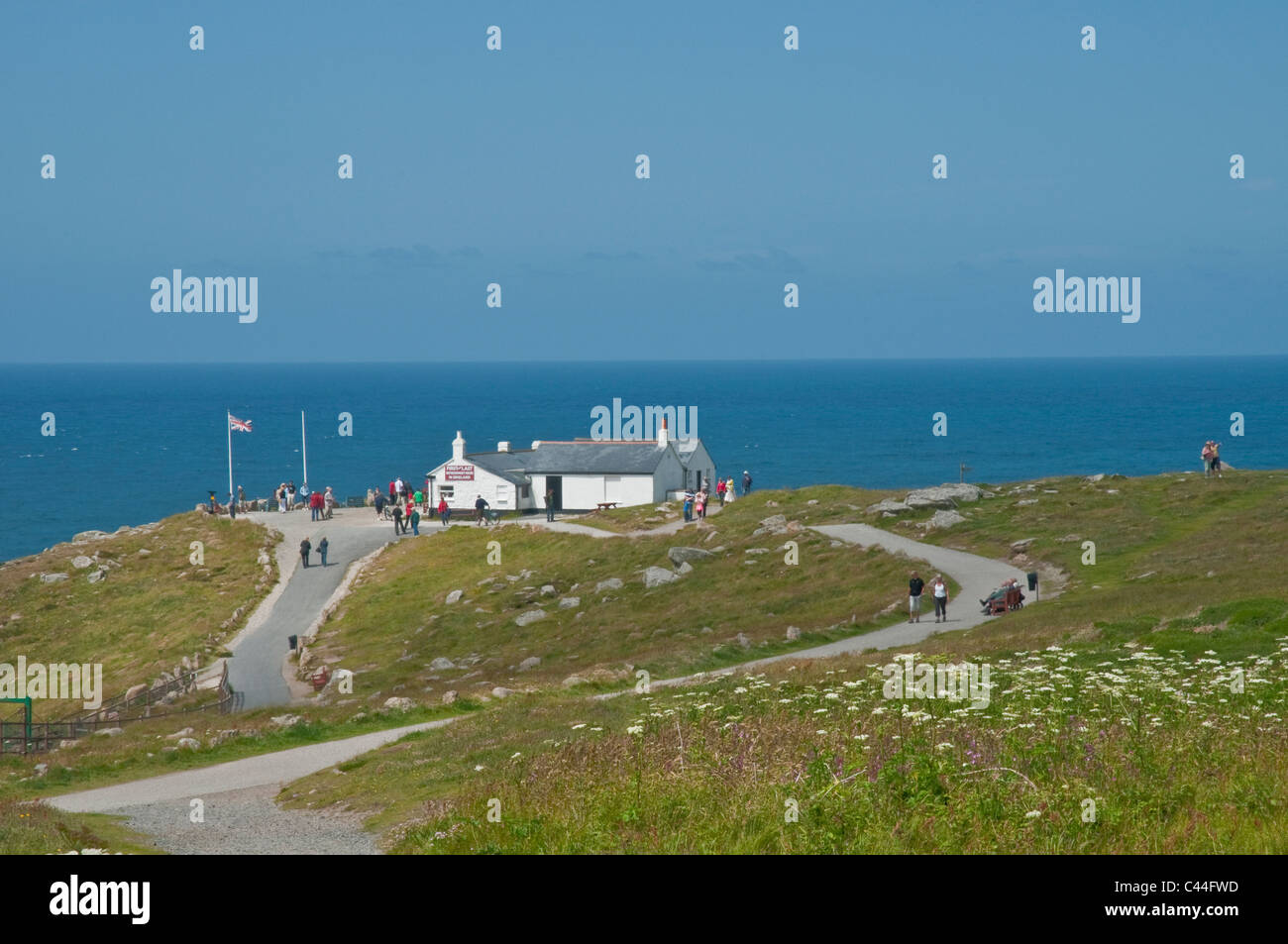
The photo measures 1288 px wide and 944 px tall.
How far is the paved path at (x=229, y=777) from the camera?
2208 centimetres

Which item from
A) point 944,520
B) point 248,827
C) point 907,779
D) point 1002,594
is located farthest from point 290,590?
point 907,779

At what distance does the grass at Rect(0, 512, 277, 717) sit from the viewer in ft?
161

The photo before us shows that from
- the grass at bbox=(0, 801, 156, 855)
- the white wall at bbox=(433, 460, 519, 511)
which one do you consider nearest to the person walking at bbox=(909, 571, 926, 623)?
the grass at bbox=(0, 801, 156, 855)

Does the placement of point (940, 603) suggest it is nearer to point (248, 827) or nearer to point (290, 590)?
point (248, 827)

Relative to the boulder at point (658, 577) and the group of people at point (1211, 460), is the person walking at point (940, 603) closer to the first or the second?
the boulder at point (658, 577)

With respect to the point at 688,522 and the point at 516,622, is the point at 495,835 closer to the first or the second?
the point at 516,622

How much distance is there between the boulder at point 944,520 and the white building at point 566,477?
21.8m

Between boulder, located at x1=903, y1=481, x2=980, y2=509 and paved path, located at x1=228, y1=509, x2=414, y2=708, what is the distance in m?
24.0

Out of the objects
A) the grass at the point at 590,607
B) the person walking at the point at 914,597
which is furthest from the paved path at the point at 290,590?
the person walking at the point at 914,597

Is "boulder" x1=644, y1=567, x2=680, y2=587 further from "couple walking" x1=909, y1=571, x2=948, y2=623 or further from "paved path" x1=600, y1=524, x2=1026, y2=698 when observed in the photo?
"couple walking" x1=909, y1=571, x2=948, y2=623

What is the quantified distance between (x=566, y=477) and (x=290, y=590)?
20323 mm
